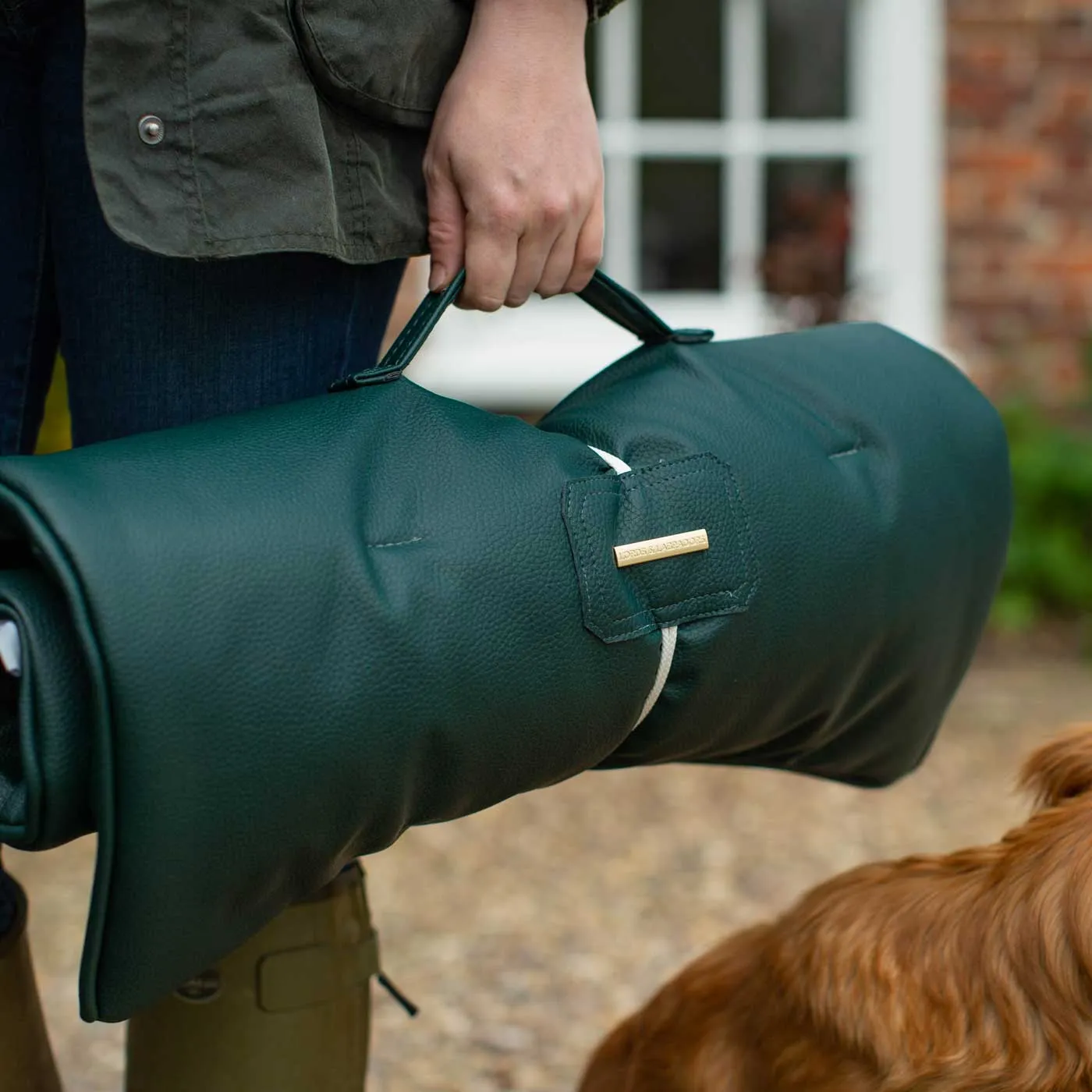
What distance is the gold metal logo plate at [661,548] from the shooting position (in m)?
1.19

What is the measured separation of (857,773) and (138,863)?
2.63 ft

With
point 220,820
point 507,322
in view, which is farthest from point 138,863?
point 507,322

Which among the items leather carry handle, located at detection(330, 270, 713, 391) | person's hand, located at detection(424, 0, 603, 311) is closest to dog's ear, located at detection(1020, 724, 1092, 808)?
leather carry handle, located at detection(330, 270, 713, 391)

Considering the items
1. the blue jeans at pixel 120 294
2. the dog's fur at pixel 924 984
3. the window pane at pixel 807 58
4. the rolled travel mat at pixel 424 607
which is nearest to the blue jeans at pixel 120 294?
the blue jeans at pixel 120 294

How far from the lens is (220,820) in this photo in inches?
40.3

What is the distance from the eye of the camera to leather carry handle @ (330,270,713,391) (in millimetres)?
1203

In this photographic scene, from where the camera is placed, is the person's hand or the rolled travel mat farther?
the person's hand

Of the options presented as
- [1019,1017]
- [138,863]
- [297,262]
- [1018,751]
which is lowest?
[1018,751]

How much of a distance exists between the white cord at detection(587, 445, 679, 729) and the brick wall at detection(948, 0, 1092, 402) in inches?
154

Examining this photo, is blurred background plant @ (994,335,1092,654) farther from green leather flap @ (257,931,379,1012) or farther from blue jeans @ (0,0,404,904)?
blue jeans @ (0,0,404,904)

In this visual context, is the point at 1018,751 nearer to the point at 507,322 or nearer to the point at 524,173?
the point at 507,322

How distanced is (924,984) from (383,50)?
2.88ft

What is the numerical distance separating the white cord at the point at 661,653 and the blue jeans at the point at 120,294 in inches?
10.5

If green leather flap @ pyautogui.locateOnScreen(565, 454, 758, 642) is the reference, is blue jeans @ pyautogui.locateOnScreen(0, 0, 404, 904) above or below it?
above
